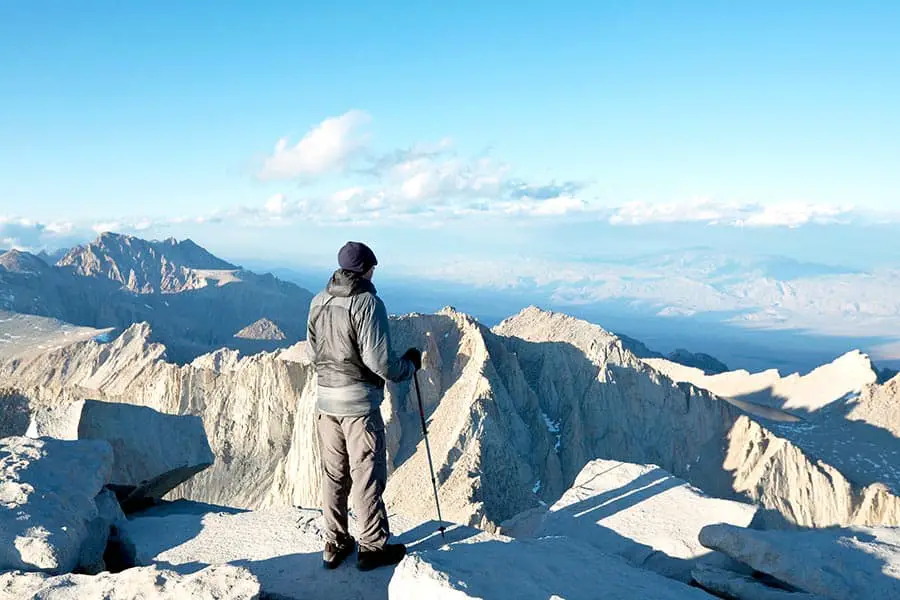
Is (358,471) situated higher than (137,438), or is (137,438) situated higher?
(358,471)

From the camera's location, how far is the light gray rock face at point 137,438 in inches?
332

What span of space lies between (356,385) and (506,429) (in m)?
30.7

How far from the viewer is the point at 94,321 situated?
108250 mm

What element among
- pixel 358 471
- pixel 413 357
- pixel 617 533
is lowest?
pixel 617 533

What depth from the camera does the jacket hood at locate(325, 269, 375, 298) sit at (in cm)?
459

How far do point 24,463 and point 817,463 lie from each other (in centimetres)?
4045

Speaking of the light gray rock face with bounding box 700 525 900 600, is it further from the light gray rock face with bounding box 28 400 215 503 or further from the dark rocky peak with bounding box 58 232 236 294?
the dark rocky peak with bounding box 58 232 236 294

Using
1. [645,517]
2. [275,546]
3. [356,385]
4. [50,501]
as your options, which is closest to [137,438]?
[50,501]

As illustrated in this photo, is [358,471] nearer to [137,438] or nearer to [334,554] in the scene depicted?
[334,554]

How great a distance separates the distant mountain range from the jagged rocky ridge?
30.0 m

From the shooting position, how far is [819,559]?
17.3 ft

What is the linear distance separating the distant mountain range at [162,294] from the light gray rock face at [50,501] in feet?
208

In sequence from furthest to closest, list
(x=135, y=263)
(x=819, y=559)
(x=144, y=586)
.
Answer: (x=135, y=263) → (x=819, y=559) → (x=144, y=586)

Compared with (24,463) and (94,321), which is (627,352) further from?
(94,321)
